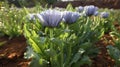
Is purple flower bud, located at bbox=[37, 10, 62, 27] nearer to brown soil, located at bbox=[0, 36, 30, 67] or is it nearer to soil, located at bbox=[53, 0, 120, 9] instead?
brown soil, located at bbox=[0, 36, 30, 67]

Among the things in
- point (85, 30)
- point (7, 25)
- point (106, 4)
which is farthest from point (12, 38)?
point (106, 4)

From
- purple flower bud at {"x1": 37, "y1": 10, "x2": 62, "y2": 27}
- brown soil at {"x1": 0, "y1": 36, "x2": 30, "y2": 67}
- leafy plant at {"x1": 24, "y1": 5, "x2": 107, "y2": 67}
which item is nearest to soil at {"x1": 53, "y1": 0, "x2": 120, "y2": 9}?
brown soil at {"x1": 0, "y1": 36, "x2": 30, "y2": 67}

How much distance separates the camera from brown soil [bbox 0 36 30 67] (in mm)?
3221

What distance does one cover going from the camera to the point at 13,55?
11.5 feet

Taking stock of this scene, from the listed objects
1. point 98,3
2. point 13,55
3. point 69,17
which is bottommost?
point 98,3

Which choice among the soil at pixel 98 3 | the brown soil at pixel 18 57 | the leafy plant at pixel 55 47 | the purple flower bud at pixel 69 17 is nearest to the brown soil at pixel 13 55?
the brown soil at pixel 18 57

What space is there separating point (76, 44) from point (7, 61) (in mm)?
887

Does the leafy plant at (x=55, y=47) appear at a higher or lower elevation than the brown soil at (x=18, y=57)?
higher

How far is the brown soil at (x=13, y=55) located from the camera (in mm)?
3221

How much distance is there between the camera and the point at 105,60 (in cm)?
320

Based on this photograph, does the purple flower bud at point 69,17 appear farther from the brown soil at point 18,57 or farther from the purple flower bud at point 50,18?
the brown soil at point 18,57

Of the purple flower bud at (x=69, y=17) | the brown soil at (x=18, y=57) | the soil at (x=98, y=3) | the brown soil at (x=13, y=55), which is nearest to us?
the purple flower bud at (x=69, y=17)

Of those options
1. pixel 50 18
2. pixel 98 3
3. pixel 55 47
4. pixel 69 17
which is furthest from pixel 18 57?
pixel 98 3

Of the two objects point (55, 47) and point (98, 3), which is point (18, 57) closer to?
point (55, 47)
